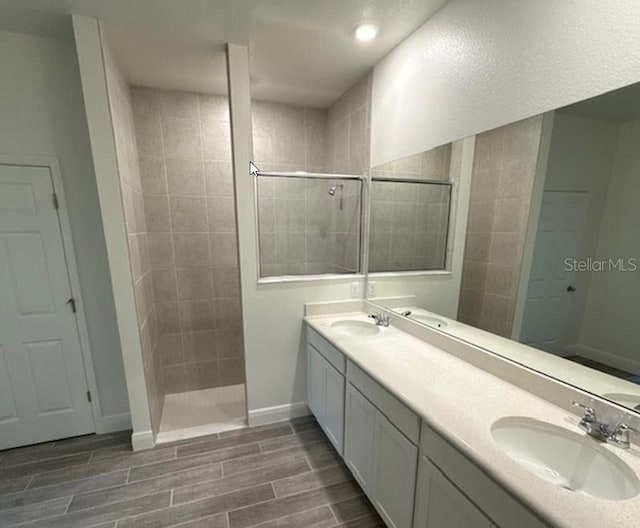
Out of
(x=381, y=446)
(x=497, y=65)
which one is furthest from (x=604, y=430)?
(x=497, y=65)

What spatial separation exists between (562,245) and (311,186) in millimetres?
1904

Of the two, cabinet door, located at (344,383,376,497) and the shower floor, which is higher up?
cabinet door, located at (344,383,376,497)

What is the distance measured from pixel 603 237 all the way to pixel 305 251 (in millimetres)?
2042

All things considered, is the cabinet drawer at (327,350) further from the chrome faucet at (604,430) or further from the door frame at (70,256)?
the door frame at (70,256)

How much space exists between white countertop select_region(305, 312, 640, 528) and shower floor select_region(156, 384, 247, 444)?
4.26ft

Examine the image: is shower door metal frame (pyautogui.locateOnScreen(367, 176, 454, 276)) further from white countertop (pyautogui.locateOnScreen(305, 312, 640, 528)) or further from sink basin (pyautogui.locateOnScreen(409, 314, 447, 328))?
white countertop (pyautogui.locateOnScreen(305, 312, 640, 528))

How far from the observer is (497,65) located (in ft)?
4.58

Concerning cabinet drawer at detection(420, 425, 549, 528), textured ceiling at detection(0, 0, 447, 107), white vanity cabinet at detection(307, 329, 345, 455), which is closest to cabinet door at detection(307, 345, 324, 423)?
white vanity cabinet at detection(307, 329, 345, 455)

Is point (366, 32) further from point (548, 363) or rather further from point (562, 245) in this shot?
point (548, 363)

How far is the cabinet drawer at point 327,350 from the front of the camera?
183 centimetres

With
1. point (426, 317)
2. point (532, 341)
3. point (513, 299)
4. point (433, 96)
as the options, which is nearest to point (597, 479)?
point (532, 341)

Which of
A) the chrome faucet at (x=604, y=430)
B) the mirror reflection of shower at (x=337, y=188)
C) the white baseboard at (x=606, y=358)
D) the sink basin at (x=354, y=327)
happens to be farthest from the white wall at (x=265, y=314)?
the chrome faucet at (x=604, y=430)

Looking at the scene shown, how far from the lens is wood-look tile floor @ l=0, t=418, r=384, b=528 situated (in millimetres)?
1646

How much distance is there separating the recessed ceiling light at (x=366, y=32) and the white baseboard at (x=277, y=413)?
275cm
